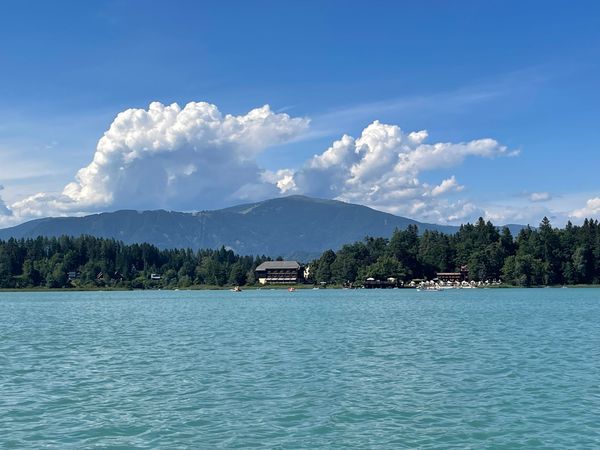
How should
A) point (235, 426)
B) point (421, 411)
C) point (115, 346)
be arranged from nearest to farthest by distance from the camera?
1. point (235, 426)
2. point (421, 411)
3. point (115, 346)

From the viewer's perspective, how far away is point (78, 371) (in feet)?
140

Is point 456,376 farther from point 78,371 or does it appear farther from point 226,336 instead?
point 226,336

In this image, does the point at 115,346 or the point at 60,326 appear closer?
the point at 115,346

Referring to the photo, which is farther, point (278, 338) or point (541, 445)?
point (278, 338)

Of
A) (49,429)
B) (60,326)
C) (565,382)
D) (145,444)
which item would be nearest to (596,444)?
(565,382)

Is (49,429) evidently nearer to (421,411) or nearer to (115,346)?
(421,411)

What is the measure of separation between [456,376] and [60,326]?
197ft

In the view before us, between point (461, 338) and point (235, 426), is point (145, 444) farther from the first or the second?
point (461, 338)

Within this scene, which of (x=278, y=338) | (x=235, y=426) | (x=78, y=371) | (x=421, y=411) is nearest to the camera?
(x=235, y=426)

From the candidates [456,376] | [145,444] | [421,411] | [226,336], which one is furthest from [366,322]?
[145,444]

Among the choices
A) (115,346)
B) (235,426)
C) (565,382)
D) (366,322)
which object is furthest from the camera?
(366,322)

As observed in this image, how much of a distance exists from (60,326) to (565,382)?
6459 centimetres

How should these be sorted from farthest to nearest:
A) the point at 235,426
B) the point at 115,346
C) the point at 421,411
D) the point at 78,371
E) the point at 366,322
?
the point at 366,322
the point at 115,346
the point at 78,371
the point at 421,411
the point at 235,426

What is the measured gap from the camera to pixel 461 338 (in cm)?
5978
